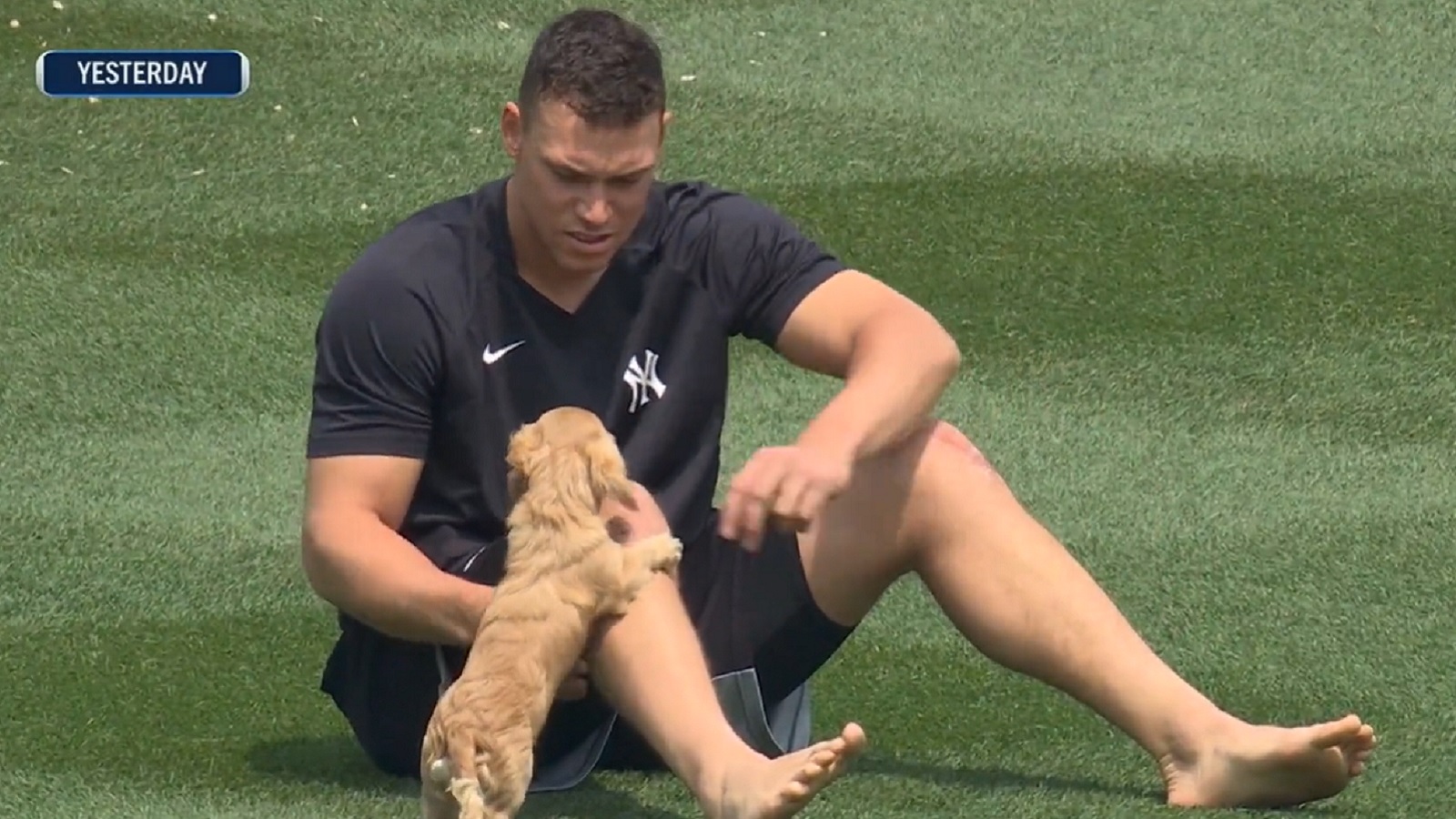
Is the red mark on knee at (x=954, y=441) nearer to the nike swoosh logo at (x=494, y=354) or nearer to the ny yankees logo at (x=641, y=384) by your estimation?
the ny yankees logo at (x=641, y=384)

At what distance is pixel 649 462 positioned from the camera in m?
4.01

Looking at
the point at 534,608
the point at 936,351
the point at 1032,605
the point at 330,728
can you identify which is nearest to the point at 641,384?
the point at 936,351

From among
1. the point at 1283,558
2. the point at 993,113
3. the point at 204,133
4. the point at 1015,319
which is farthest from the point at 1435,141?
the point at 204,133

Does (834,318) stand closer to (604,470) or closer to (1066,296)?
(604,470)

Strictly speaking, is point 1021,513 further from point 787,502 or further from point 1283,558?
point 1283,558

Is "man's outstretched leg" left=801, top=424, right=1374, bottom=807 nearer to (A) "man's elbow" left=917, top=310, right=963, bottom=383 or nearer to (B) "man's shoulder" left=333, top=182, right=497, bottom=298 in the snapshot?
(A) "man's elbow" left=917, top=310, right=963, bottom=383

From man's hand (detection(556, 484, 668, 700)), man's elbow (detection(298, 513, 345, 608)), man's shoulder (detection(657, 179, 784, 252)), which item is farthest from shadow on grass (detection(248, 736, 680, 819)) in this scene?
man's shoulder (detection(657, 179, 784, 252))

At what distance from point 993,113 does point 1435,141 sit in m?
1.49

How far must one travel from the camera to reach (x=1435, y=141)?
8758mm

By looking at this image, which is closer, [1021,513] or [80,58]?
[1021,513]

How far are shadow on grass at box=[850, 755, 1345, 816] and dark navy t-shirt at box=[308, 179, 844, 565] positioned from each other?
A: 1.79 ft

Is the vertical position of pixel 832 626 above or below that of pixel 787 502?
below

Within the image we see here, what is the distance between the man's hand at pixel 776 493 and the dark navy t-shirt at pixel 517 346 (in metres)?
0.46

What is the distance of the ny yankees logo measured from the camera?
13.2ft
